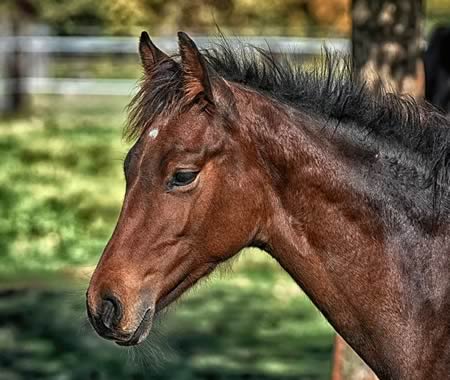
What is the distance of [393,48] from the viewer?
755 cm

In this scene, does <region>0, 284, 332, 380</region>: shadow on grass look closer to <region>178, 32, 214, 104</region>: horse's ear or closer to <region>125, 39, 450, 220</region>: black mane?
<region>125, 39, 450, 220</region>: black mane

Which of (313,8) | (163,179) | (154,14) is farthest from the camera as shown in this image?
(313,8)

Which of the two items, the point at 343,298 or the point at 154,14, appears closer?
the point at 343,298

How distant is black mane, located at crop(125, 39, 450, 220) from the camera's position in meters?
4.28

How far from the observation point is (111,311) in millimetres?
4047

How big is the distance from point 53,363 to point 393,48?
139 inches

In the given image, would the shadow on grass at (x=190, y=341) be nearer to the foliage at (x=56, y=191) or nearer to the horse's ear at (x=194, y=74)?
the foliage at (x=56, y=191)

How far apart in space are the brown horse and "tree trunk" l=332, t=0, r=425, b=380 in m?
3.02

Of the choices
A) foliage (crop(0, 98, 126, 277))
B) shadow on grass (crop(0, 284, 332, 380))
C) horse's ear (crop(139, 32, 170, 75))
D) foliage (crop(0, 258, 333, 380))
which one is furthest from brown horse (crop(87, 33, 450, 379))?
foliage (crop(0, 98, 126, 277))

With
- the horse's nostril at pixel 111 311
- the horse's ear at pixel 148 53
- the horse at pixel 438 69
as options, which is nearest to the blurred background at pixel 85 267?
the horse's ear at pixel 148 53

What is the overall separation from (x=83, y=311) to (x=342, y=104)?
3499 mm

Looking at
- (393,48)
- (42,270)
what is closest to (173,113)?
(393,48)

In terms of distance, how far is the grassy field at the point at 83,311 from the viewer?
8.77 metres

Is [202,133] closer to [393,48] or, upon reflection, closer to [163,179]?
[163,179]
